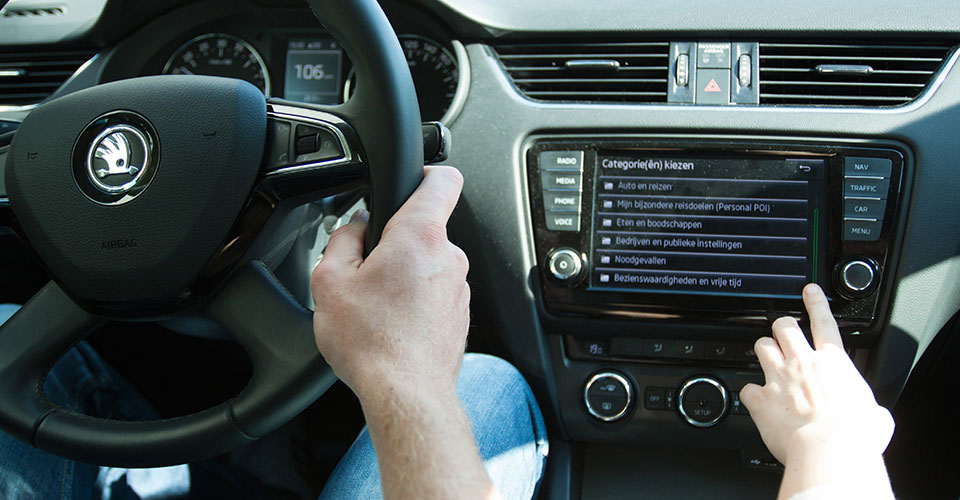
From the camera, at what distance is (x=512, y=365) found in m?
1.44

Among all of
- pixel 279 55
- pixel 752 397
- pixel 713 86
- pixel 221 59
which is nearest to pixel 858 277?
pixel 752 397

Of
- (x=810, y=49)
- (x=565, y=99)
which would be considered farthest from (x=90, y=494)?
(x=810, y=49)

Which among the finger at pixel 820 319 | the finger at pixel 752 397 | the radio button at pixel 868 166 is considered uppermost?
the radio button at pixel 868 166

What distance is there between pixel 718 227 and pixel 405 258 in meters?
0.67

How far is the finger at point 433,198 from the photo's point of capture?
2.85 feet

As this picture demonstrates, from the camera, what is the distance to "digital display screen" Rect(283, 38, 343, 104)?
1.54 metres

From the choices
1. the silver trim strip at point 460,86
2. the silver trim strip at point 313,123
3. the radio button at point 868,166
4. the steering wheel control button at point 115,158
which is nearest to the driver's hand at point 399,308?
the silver trim strip at point 313,123

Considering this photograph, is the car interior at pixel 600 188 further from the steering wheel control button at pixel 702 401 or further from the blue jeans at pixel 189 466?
the blue jeans at pixel 189 466

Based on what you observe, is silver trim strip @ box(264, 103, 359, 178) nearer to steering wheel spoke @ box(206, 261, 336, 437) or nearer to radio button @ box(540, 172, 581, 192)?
steering wheel spoke @ box(206, 261, 336, 437)

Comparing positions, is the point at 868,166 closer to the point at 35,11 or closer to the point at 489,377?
the point at 489,377

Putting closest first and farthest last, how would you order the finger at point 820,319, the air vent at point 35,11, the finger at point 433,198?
the finger at point 433,198
the finger at point 820,319
the air vent at point 35,11

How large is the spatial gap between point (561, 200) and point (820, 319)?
45 cm

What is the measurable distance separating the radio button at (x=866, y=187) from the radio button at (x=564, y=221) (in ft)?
1.43

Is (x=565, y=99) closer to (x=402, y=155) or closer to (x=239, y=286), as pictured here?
(x=402, y=155)
